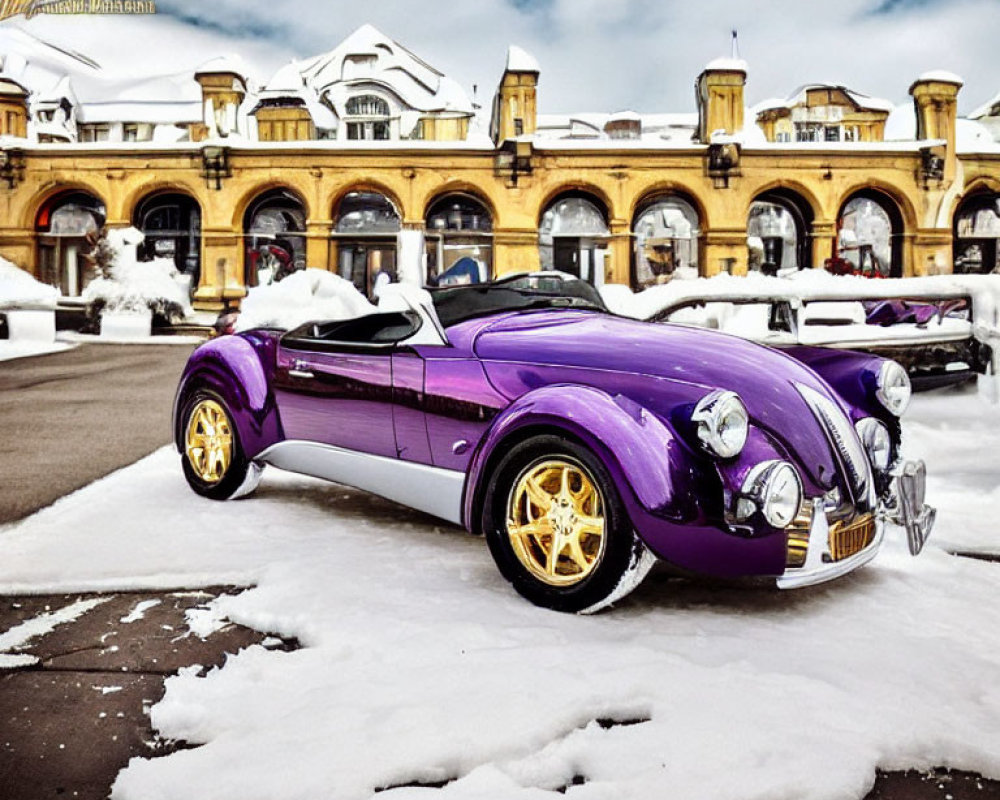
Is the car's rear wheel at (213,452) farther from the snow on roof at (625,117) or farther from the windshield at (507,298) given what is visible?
the snow on roof at (625,117)

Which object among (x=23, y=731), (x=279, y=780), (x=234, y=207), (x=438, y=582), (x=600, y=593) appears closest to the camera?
(x=279, y=780)

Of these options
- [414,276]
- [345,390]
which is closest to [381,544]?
[345,390]

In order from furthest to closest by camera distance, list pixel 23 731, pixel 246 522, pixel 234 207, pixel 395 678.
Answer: pixel 234 207 < pixel 246 522 < pixel 395 678 < pixel 23 731

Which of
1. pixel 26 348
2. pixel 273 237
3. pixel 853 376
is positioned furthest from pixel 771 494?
pixel 273 237

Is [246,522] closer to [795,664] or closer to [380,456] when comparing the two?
[380,456]

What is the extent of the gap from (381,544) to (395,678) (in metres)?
1.50

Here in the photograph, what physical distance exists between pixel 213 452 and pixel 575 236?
24.4 m

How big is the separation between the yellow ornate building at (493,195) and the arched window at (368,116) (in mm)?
8633

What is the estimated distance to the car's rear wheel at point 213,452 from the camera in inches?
194

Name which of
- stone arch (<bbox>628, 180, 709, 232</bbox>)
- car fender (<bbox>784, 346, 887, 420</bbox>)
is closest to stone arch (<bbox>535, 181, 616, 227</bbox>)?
stone arch (<bbox>628, 180, 709, 232</bbox>)

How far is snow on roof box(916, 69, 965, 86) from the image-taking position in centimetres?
2745

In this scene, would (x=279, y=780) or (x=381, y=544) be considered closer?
(x=279, y=780)

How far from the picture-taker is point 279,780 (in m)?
2.09

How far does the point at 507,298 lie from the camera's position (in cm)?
418
